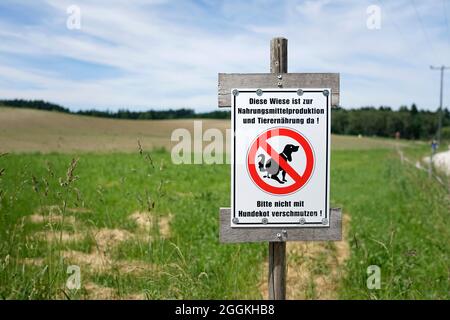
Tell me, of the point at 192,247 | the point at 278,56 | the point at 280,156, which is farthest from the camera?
the point at 192,247

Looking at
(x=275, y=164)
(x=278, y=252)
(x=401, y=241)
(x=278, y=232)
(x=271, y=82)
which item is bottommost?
(x=401, y=241)

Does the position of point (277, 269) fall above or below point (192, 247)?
above

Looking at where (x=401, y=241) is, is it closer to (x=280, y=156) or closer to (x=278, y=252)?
(x=278, y=252)

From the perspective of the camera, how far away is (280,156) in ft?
8.80

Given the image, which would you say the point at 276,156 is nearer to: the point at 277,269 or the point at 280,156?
the point at 280,156

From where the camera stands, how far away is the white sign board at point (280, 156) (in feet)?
8.84

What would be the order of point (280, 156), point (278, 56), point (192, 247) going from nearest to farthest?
point (280, 156), point (278, 56), point (192, 247)

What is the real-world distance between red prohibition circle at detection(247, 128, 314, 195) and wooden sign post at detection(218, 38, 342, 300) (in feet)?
0.88

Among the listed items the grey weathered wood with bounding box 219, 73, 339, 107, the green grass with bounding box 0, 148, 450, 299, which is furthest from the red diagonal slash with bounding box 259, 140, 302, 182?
the green grass with bounding box 0, 148, 450, 299

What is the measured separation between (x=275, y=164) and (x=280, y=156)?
2.4 inches

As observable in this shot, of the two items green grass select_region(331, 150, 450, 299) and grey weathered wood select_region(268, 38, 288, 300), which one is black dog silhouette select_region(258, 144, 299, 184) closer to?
grey weathered wood select_region(268, 38, 288, 300)

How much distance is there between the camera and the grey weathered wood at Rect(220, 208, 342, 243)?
9.09ft

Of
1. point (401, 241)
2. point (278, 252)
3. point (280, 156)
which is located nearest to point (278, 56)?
point (280, 156)

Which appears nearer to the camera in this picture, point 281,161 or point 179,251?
point 281,161
